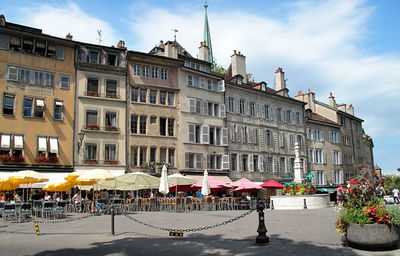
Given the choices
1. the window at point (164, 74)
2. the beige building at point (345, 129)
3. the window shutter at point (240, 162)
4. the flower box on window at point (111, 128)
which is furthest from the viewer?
the beige building at point (345, 129)

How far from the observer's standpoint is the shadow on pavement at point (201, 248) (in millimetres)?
8094

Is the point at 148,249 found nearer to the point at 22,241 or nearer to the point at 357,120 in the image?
the point at 22,241

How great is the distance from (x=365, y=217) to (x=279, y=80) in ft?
121

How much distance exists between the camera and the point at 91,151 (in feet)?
92.7

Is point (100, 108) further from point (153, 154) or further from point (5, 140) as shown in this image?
point (5, 140)

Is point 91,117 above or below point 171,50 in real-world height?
below

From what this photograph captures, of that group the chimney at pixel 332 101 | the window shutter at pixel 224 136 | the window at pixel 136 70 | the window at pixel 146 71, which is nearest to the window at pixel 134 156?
the window at pixel 136 70

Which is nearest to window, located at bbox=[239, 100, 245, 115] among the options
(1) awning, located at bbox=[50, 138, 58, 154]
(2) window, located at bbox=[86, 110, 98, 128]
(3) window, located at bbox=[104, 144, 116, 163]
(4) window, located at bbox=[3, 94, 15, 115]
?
(3) window, located at bbox=[104, 144, 116, 163]

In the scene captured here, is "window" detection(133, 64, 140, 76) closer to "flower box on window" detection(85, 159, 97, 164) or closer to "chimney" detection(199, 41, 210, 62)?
"flower box on window" detection(85, 159, 97, 164)

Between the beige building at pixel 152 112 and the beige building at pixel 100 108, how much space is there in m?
0.83

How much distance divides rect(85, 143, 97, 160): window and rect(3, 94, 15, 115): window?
543 centimetres

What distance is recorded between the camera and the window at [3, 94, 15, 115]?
85.3 feet

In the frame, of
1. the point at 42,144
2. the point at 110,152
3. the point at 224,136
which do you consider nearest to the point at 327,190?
the point at 224,136

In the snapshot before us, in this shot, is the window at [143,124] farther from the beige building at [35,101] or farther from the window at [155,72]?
the beige building at [35,101]
